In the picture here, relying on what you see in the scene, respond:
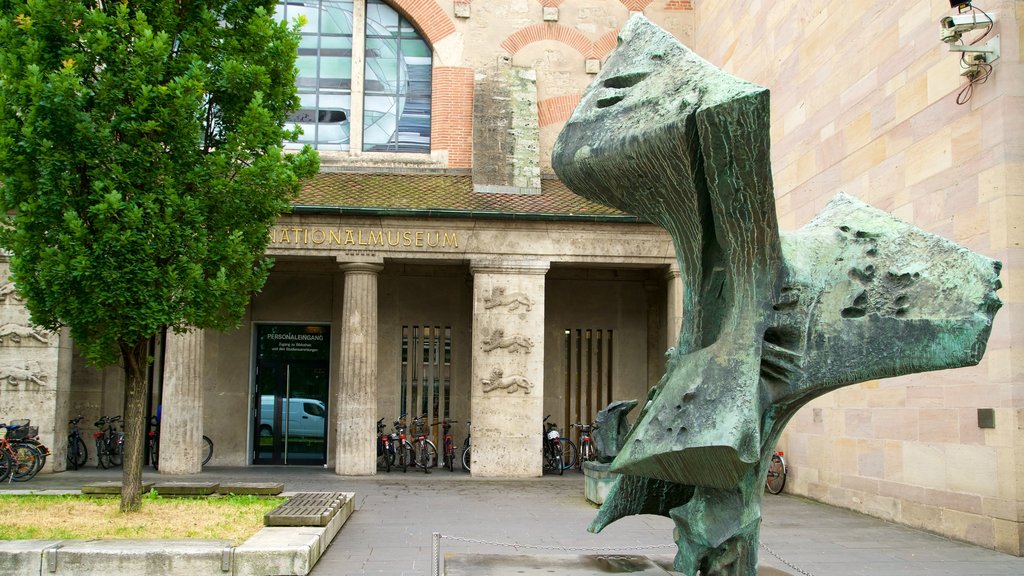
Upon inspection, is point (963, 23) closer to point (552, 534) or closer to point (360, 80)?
point (552, 534)

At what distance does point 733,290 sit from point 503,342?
12.9 m

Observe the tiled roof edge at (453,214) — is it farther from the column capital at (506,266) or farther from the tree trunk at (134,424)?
the tree trunk at (134,424)

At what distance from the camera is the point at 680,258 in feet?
19.6

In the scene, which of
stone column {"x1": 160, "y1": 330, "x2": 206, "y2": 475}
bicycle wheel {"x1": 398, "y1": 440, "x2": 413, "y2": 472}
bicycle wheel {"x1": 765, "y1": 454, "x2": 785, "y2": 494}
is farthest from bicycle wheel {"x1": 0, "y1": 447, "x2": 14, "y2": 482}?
bicycle wheel {"x1": 765, "y1": 454, "x2": 785, "y2": 494}

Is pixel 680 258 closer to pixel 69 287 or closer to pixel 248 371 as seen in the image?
pixel 69 287

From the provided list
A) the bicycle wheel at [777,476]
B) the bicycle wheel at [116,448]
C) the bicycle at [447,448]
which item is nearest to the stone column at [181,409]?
the bicycle wheel at [116,448]

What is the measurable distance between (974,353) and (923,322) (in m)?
0.32

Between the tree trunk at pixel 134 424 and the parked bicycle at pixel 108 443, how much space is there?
31.9ft

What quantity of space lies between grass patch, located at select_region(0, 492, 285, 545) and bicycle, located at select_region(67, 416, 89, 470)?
8887 mm

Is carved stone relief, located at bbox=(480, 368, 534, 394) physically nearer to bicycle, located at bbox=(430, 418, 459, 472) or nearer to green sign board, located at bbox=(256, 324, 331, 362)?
bicycle, located at bbox=(430, 418, 459, 472)

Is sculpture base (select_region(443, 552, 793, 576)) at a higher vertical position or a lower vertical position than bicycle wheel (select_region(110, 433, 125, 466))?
higher

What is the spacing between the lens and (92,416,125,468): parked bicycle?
19.6 m

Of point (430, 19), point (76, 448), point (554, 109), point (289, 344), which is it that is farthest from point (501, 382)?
point (76, 448)

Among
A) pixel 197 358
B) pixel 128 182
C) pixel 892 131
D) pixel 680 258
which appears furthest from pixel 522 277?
pixel 680 258
